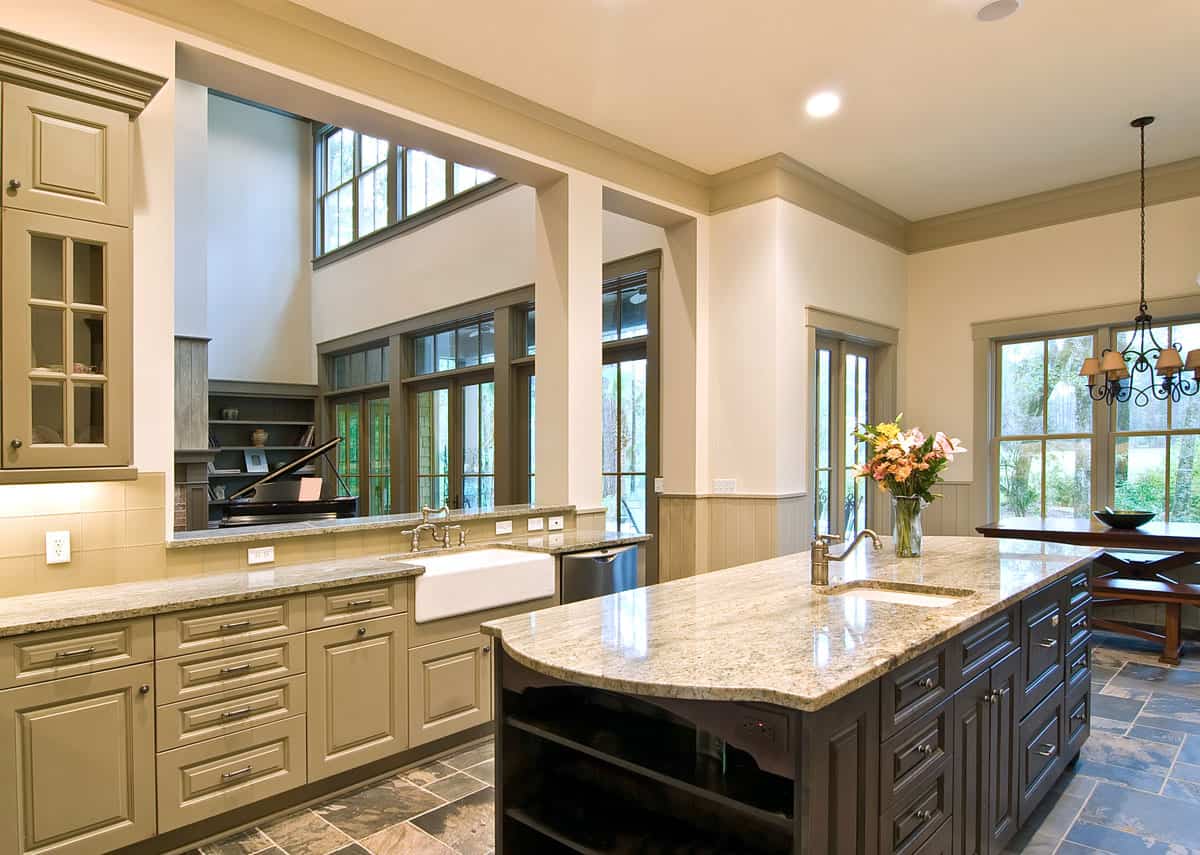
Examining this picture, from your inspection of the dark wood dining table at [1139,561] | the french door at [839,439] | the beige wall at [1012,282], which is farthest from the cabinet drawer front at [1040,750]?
the beige wall at [1012,282]

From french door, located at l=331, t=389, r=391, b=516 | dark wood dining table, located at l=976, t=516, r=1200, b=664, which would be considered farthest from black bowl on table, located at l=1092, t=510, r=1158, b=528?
french door, located at l=331, t=389, r=391, b=516

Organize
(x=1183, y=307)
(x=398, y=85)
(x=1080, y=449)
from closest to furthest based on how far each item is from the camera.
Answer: (x=398, y=85) < (x=1183, y=307) < (x=1080, y=449)

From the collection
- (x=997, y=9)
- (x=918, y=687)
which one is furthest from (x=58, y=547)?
(x=997, y=9)

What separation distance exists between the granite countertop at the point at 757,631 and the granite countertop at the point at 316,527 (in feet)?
5.00

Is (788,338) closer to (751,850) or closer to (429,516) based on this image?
(429,516)

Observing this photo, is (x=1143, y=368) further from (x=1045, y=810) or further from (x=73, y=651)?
(x=73, y=651)

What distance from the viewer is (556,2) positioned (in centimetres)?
328

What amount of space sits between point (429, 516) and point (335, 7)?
7.87 ft

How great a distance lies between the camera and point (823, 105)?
4242mm

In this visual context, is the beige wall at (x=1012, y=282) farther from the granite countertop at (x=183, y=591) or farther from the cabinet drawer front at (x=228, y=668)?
the cabinet drawer front at (x=228, y=668)

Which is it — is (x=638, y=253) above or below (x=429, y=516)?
above

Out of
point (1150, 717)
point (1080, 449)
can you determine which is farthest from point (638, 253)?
point (1150, 717)

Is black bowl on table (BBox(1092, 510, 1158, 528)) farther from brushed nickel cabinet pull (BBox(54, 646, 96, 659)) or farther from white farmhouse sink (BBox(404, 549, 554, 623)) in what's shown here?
brushed nickel cabinet pull (BBox(54, 646, 96, 659))

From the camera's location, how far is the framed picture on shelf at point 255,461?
8.66 meters
